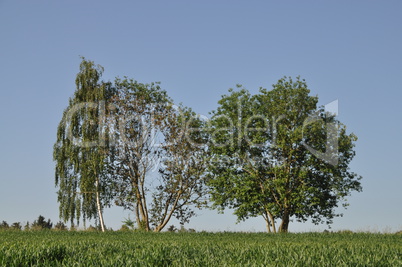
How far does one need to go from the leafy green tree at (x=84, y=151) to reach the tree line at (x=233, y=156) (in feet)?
0.67

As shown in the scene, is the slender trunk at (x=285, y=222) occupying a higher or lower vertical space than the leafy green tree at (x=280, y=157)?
lower

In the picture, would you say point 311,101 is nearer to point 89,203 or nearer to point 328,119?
point 328,119

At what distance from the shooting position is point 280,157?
32469 millimetres

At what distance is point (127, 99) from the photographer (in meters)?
35.0

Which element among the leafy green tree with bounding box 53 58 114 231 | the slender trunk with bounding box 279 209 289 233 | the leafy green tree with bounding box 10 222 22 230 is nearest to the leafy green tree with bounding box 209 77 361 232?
the slender trunk with bounding box 279 209 289 233

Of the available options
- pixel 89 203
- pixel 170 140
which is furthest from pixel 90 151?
pixel 170 140

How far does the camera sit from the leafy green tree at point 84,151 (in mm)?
36281

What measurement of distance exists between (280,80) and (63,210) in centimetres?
2069

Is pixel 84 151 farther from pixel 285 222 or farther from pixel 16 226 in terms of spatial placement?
pixel 285 222

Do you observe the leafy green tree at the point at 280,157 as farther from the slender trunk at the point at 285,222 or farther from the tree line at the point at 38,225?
the tree line at the point at 38,225

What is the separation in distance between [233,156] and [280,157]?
3450mm

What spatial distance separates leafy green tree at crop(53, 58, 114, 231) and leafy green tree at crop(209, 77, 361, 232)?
9.33 m

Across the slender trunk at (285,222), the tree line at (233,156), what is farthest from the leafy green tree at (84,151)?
the slender trunk at (285,222)

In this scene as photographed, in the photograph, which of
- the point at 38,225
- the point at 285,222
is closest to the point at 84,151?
the point at 38,225
